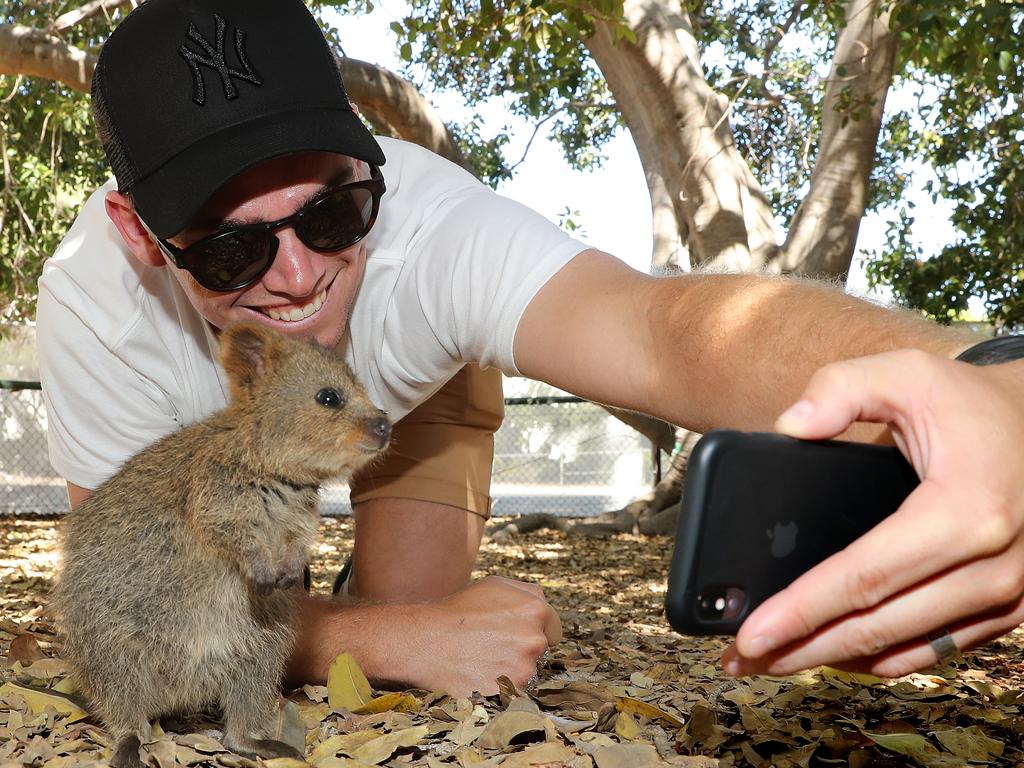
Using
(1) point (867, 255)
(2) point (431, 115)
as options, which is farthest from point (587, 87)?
(2) point (431, 115)

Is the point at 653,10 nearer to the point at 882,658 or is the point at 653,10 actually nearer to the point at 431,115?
the point at 431,115

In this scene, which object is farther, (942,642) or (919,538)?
(942,642)

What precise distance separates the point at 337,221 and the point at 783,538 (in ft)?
4.86

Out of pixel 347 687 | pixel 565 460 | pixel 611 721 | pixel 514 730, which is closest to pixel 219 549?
pixel 347 687

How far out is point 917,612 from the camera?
1.09m

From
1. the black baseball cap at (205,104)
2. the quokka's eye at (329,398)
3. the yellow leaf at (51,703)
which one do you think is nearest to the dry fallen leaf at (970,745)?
the quokka's eye at (329,398)

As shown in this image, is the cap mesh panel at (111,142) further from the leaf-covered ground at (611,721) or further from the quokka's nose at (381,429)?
the leaf-covered ground at (611,721)

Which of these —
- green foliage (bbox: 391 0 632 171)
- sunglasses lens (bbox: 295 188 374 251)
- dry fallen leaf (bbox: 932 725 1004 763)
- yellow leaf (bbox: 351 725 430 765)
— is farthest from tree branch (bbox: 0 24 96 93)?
dry fallen leaf (bbox: 932 725 1004 763)

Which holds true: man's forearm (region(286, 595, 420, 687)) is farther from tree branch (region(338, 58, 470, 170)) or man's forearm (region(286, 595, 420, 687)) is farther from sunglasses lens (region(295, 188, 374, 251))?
tree branch (region(338, 58, 470, 170))

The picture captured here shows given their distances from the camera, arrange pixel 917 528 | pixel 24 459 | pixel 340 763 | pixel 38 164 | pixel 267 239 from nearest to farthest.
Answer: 1. pixel 917 528
2. pixel 340 763
3. pixel 267 239
4. pixel 38 164
5. pixel 24 459

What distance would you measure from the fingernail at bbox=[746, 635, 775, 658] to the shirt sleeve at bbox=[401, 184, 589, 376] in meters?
1.26

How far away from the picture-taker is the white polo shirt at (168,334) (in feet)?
8.66

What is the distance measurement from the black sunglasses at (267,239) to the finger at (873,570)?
1.56 meters

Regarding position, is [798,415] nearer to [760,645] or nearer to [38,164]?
[760,645]
